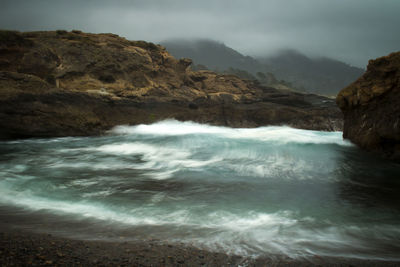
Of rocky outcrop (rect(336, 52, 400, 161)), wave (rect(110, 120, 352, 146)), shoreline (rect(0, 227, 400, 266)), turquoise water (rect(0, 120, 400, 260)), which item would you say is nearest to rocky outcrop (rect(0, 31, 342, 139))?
wave (rect(110, 120, 352, 146))

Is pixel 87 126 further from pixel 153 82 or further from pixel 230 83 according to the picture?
pixel 230 83

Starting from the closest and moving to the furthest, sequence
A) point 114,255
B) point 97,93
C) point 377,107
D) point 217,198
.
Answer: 1. point 114,255
2. point 217,198
3. point 377,107
4. point 97,93

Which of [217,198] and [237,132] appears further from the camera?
[237,132]

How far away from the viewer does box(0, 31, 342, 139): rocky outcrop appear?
11.6m

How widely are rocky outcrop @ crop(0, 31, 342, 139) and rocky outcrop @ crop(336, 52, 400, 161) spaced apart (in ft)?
26.3

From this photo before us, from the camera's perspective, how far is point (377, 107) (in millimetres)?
7934

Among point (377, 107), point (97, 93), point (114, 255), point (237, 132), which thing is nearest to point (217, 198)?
point (114, 255)

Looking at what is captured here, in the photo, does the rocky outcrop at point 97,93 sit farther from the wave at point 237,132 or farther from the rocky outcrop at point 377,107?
the rocky outcrop at point 377,107

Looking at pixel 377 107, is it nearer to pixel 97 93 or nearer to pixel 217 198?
pixel 217 198

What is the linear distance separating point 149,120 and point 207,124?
3739 millimetres

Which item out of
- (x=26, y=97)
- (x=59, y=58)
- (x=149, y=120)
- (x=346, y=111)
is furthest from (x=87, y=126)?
(x=346, y=111)

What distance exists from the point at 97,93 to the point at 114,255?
13.7m

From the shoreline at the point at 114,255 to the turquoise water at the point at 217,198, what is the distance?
0.20 metres

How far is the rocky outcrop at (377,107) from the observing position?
7219 mm
